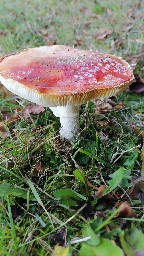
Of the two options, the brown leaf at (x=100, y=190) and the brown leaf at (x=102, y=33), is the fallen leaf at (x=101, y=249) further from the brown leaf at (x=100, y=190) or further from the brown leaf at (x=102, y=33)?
the brown leaf at (x=102, y=33)

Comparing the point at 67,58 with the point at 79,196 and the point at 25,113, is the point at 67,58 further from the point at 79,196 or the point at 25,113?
the point at 79,196

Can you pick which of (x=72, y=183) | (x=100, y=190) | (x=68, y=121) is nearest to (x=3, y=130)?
(x=68, y=121)

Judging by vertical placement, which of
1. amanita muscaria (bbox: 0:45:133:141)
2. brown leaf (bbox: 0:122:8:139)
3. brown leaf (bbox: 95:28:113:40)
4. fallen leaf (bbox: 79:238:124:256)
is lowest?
brown leaf (bbox: 0:122:8:139)

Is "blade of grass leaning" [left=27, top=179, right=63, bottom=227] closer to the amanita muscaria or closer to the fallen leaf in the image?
the fallen leaf

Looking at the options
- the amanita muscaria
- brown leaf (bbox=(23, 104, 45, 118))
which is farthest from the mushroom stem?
brown leaf (bbox=(23, 104, 45, 118))

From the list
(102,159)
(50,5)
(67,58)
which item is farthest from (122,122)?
(50,5)

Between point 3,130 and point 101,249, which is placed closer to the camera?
point 101,249

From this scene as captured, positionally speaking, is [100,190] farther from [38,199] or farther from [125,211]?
[38,199]

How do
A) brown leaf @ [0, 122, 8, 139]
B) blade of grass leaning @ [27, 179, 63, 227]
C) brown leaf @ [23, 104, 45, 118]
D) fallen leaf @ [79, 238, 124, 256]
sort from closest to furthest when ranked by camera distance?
fallen leaf @ [79, 238, 124, 256]
blade of grass leaning @ [27, 179, 63, 227]
brown leaf @ [0, 122, 8, 139]
brown leaf @ [23, 104, 45, 118]
